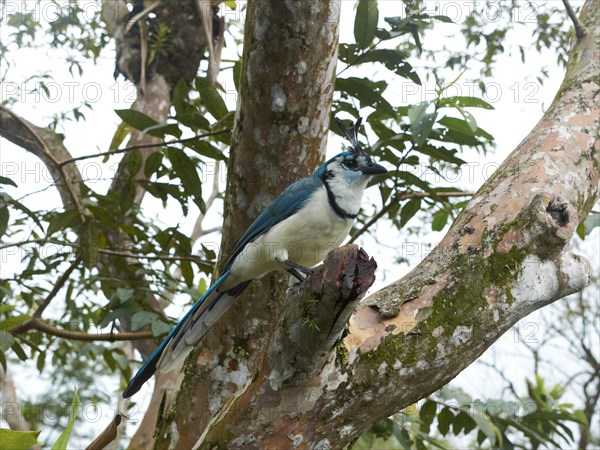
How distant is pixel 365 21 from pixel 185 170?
953 millimetres

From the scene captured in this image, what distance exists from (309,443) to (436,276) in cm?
58

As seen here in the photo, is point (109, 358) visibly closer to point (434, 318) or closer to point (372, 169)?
point (372, 169)

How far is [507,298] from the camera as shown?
6.51 ft

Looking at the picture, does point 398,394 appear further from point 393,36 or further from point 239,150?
point 393,36

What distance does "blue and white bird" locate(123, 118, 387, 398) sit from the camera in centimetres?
250

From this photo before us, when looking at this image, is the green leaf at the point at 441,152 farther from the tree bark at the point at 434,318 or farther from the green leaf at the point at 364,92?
the tree bark at the point at 434,318

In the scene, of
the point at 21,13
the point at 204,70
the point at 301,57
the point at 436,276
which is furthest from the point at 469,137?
the point at 21,13

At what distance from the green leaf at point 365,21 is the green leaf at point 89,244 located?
54.9 inches

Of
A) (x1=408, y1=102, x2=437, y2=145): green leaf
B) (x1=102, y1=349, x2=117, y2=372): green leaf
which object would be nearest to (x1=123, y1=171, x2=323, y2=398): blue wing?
(x1=408, y1=102, x2=437, y2=145): green leaf

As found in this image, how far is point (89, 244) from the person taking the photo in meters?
3.12

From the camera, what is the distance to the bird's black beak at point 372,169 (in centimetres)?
261

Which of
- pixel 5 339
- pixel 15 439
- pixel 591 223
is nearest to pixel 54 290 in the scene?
pixel 5 339

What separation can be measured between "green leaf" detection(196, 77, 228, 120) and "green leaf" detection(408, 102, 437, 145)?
81cm

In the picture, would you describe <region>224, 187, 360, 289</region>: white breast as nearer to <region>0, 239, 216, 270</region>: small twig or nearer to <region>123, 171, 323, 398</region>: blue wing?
<region>123, 171, 323, 398</region>: blue wing
